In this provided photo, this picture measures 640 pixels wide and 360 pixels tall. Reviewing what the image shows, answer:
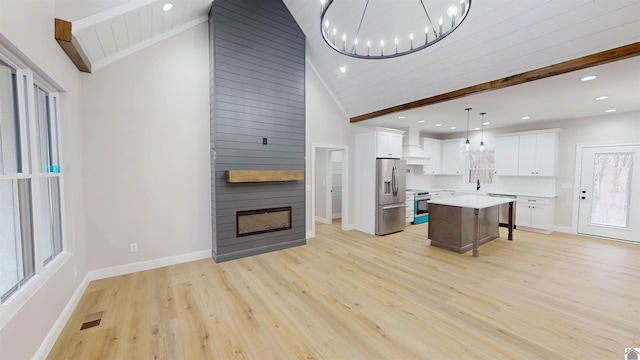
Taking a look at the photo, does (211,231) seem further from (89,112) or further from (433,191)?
(433,191)

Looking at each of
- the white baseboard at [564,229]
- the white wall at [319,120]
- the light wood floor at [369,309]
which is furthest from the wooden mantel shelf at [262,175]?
the white baseboard at [564,229]

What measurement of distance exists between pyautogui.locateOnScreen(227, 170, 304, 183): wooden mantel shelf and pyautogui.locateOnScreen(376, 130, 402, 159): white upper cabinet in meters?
2.06

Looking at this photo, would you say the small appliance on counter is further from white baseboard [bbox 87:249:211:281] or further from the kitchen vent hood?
white baseboard [bbox 87:249:211:281]

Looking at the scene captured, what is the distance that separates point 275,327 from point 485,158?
7.60 meters

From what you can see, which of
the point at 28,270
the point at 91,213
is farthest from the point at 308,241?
the point at 28,270

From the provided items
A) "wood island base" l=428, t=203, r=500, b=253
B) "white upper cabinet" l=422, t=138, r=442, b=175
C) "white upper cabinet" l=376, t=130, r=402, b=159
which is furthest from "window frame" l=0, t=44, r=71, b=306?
"white upper cabinet" l=422, t=138, r=442, b=175

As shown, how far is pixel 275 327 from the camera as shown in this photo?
2424 millimetres

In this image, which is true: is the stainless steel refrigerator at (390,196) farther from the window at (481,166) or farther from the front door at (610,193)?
the front door at (610,193)

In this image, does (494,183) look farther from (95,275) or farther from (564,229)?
(95,275)

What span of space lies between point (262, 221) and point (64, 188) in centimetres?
260

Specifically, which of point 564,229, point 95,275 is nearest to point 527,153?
point 564,229

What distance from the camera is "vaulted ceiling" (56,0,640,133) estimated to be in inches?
103

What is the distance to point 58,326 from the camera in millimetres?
2305

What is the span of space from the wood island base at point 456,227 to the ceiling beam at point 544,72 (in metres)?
1.98
